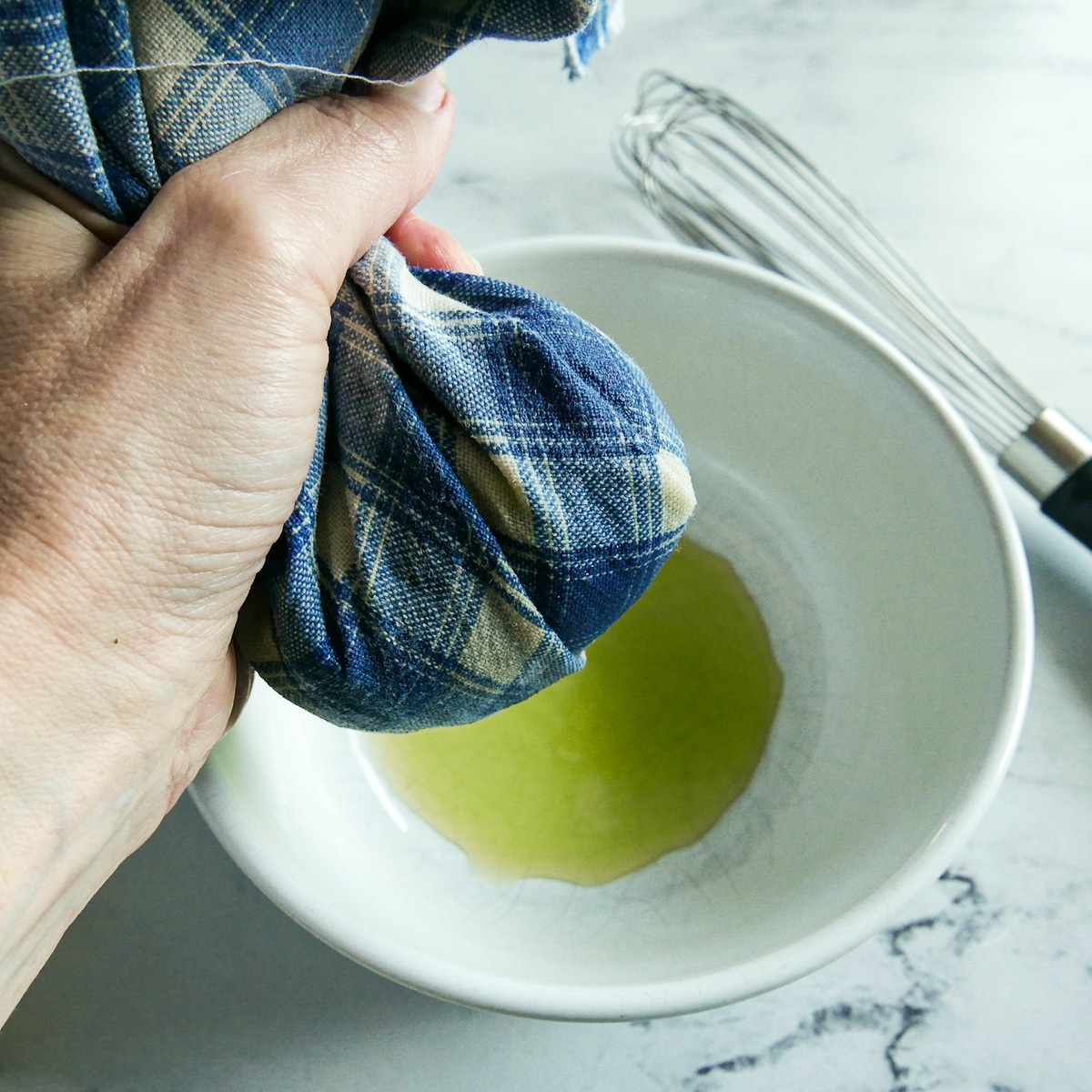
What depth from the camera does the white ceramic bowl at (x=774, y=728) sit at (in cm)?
43

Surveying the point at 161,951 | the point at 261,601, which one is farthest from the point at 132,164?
the point at 161,951

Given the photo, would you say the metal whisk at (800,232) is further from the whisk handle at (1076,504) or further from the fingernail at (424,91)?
the fingernail at (424,91)

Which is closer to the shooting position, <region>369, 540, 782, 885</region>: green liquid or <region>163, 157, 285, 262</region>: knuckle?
<region>163, 157, 285, 262</region>: knuckle

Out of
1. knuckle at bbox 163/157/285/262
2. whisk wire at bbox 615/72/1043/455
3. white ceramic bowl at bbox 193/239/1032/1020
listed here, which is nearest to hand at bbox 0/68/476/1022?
knuckle at bbox 163/157/285/262

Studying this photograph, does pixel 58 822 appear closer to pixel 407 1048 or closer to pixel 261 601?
pixel 261 601

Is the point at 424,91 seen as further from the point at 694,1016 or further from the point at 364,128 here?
the point at 694,1016

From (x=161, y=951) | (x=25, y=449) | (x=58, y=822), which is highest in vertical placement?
(x=25, y=449)

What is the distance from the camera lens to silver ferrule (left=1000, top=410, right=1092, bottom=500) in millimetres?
632

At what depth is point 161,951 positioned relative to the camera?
1.78ft

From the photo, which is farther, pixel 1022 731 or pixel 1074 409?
pixel 1074 409

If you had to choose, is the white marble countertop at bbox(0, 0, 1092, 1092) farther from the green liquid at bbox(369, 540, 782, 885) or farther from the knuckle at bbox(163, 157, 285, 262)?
the knuckle at bbox(163, 157, 285, 262)

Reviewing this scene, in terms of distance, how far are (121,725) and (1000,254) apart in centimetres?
73

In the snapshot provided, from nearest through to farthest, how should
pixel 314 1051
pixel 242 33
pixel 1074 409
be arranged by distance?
pixel 242 33 → pixel 314 1051 → pixel 1074 409

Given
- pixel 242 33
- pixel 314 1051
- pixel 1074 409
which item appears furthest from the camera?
pixel 1074 409
